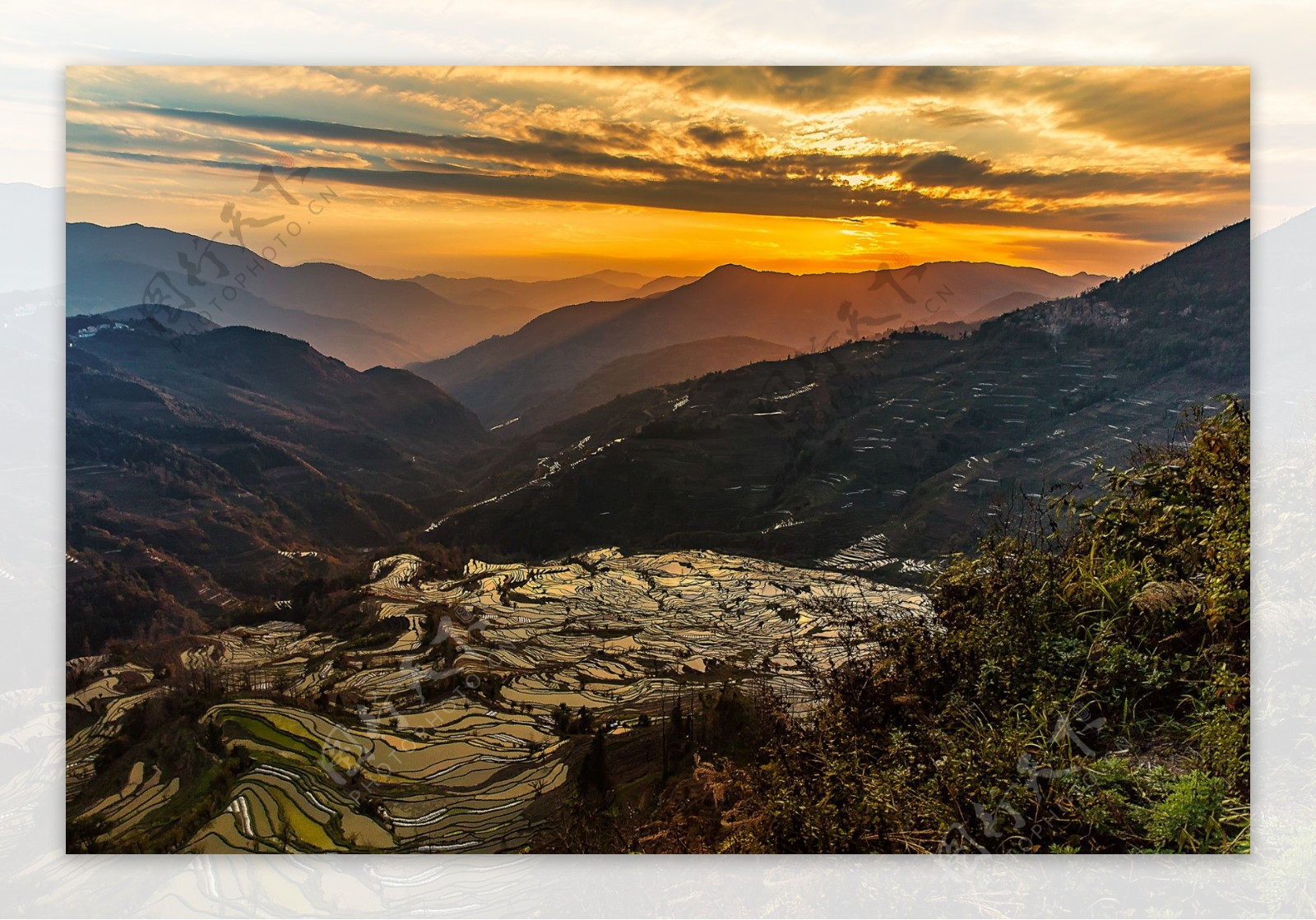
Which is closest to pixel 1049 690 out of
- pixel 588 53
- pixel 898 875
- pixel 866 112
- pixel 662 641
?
pixel 898 875

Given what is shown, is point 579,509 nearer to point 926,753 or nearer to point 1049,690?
point 926,753

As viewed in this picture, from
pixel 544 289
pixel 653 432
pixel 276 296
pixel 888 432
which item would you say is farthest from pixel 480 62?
pixel 888 432

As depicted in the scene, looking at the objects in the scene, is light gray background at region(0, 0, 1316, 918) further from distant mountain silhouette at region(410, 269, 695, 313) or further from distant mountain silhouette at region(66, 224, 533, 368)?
distant mountain silhouette at region(410, 269, 695, 313)

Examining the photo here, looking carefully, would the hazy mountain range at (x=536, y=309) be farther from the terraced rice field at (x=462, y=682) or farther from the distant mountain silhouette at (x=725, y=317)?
the terraced rice field at (x=462, y=682)

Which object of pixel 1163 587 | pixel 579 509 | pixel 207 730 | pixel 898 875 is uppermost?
pixel 579 509

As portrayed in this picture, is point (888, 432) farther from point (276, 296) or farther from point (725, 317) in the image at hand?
point (276, 296)

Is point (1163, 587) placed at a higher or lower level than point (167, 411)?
lower

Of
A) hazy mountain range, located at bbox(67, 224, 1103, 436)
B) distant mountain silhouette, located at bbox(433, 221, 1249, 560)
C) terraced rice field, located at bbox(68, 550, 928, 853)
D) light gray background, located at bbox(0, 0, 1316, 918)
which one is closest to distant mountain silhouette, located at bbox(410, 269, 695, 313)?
hazy mountain range, located at bbox(67, 224, 1103, 436)
